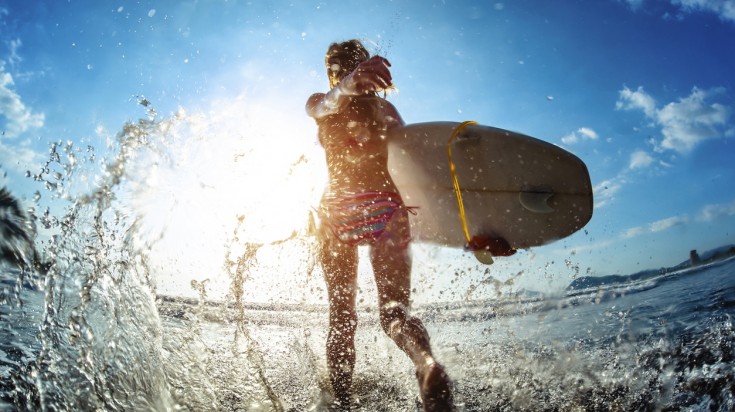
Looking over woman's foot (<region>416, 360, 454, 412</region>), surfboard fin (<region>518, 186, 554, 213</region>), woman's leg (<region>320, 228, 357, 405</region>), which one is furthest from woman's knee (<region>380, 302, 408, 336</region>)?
surfboard fin (<region>518, 186, 554, 213</region>)

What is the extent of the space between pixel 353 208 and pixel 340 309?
60 centimetres

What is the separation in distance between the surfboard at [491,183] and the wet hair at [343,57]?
692 millimetres

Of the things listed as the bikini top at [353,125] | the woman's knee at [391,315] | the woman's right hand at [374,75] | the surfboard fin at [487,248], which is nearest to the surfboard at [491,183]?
the surfboard fin at [487,248]

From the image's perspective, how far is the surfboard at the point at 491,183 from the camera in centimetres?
291

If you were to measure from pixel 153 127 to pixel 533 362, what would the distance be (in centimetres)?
374

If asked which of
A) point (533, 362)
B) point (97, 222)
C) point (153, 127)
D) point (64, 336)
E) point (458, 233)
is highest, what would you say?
point (153, 127)

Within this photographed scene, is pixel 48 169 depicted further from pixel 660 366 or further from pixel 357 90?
pixel 660 366

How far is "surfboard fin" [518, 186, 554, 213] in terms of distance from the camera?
2906 mm

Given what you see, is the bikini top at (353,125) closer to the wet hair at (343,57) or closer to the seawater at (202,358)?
the wet hair at (343,57)

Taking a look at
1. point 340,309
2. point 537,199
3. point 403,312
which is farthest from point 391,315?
point 537,199

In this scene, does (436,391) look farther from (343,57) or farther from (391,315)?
(343,57)

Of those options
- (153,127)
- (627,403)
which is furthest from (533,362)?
(153,127)

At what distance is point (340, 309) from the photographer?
2.06m

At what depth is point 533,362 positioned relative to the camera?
274 centimetres
